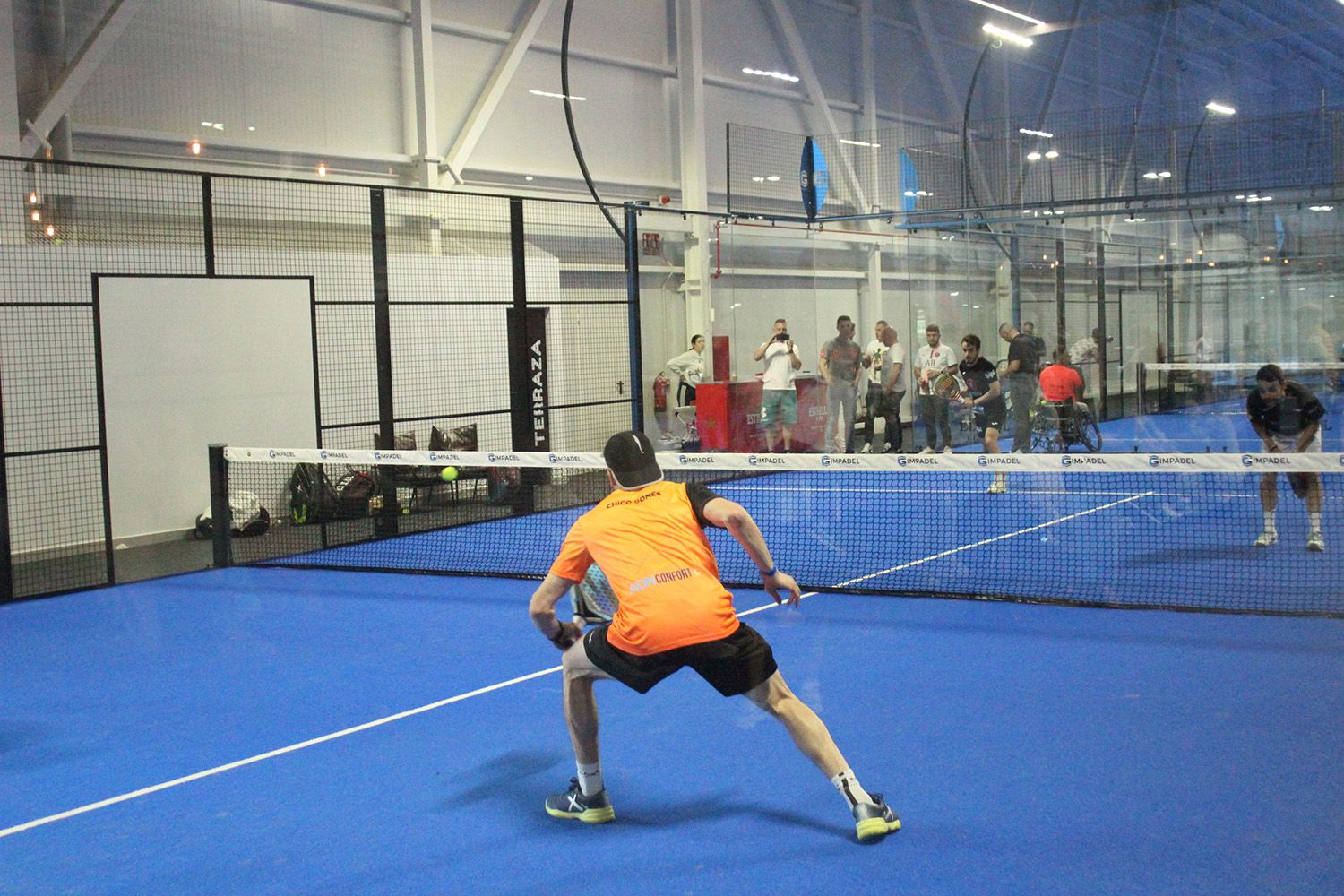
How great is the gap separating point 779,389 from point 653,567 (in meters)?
13.5

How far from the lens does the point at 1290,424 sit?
1043 centimetres

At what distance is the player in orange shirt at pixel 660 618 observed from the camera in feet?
15.8

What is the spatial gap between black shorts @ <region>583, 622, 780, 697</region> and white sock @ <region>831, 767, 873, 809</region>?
49 centimetres

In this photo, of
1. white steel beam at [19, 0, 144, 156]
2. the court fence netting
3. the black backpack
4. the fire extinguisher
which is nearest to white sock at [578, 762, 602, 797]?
the court fence netting

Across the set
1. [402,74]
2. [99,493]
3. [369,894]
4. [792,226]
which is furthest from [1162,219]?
[369,894]

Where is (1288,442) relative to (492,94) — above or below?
below

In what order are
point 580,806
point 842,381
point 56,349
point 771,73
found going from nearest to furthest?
point 580,806, point 56,349, point 842,381, point 771,73

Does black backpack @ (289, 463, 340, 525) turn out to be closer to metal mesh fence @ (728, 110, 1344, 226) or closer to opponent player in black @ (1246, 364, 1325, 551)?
metal mesh fence @ (728, 110, 1344, 226)

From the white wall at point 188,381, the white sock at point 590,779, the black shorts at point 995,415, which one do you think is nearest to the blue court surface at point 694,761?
the white sock at point 590,779

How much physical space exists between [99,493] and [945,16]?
1899cm

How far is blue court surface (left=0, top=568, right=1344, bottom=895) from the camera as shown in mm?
4719

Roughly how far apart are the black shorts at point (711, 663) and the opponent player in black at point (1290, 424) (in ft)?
23.2

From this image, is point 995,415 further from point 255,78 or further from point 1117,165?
point 255,78

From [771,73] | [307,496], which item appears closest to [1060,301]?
[771,73]
